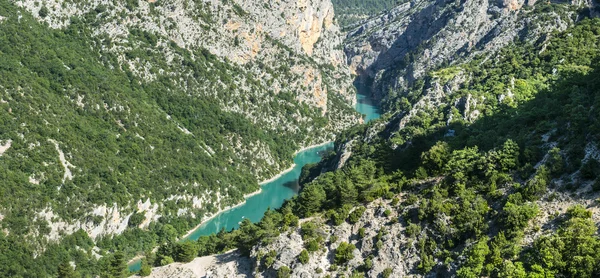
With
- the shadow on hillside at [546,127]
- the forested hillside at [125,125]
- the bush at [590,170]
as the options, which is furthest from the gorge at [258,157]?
the forested hillside at [125,125]

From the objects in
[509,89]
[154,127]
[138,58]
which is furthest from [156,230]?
[509,89]

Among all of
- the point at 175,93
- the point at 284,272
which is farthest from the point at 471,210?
the point at 175,93

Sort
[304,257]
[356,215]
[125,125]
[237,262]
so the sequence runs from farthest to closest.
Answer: [125,125] < [237,262] < [356,215] < [304,257]

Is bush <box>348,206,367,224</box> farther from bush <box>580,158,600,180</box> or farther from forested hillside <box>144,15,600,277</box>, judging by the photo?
bush <box>580,158,600,180</box>

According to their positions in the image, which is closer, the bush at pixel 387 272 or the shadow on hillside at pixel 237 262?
the bush at pixel 387 272

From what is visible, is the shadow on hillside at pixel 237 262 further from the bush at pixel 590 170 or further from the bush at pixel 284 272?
the bush at pixel 590 170

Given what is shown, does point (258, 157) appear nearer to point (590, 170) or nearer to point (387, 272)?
point (387, 272)
